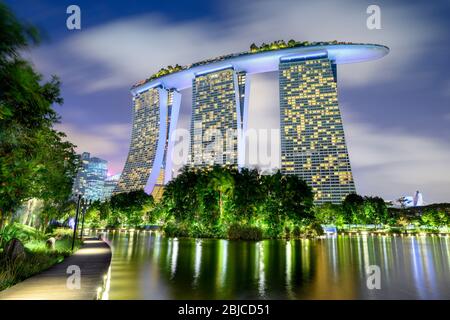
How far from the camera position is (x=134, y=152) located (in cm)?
15825

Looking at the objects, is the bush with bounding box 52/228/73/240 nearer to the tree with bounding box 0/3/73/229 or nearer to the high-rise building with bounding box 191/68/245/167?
the tree with bounding box 0/3/73/229

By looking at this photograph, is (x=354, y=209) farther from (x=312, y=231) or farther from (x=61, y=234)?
(x=61, y=234)

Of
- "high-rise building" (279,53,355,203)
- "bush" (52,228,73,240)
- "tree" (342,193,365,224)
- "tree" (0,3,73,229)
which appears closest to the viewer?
"tree" (0,3,73,229)

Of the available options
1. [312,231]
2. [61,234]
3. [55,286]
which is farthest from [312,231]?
[55,286]

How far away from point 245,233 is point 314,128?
316ft

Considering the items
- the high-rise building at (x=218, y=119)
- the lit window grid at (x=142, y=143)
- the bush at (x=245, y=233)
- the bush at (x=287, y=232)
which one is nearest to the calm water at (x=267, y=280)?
the bush at (x=245, y=233)

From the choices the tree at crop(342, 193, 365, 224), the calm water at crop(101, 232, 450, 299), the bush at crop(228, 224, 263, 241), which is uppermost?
the tree at crop(342, 193, 365, 224)

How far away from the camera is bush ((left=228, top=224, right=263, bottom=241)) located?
48781 mm

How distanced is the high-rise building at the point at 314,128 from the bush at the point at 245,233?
87.3 meters

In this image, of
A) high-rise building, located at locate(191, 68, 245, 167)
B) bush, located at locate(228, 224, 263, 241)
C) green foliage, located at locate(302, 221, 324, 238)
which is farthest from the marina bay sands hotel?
bush, located at locate(228, 224, 263, 241)

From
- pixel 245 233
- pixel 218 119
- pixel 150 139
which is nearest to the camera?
pixel 245 233

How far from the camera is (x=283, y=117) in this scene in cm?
14425

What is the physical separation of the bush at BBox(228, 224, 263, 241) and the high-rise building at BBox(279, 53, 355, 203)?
8727 centimetres
